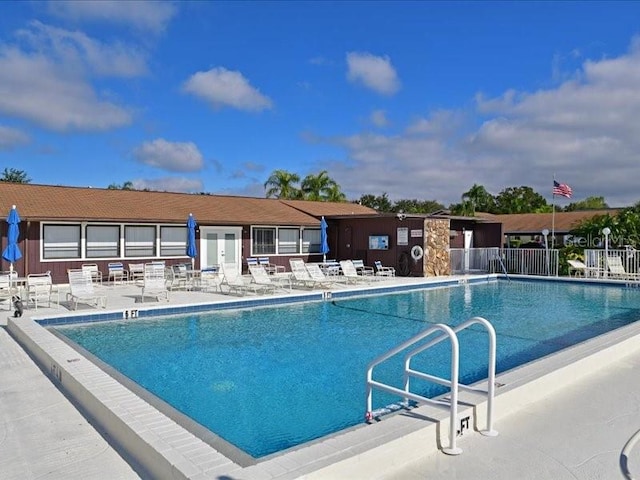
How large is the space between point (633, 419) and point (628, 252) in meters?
19.1

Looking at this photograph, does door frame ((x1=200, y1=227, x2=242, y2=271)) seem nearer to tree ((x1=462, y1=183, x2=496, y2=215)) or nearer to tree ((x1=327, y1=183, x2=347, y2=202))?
tree ((x1=327, y1=183, x2=347, y2=202))

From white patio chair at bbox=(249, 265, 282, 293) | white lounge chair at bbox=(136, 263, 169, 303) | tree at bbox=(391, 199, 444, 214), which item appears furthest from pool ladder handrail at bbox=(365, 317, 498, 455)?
tree at bbox=(391, 199, 444, 214)

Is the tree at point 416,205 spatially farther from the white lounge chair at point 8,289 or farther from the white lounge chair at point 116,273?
the white lounge chair at point 8,289

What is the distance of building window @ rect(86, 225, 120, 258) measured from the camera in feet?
56.5

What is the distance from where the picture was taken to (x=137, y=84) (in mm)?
23828

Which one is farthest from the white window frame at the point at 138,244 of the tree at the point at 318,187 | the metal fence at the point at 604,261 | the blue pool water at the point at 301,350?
the tree at the point at 318,187

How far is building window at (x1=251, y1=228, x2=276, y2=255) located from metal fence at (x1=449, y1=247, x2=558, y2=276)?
8563 mm

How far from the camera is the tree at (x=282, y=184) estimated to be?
3684 centimetres

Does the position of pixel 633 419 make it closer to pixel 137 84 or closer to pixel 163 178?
pixel 137 84

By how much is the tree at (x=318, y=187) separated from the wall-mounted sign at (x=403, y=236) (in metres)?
16.8

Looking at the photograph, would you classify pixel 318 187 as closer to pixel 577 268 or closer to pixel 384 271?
pixel 384 271

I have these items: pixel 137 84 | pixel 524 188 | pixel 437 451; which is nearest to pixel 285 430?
pixel 437 451

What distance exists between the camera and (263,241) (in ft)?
72.1

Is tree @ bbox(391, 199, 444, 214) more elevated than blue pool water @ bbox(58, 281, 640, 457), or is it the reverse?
tree @ bbox(391, 199, 444, 214)
